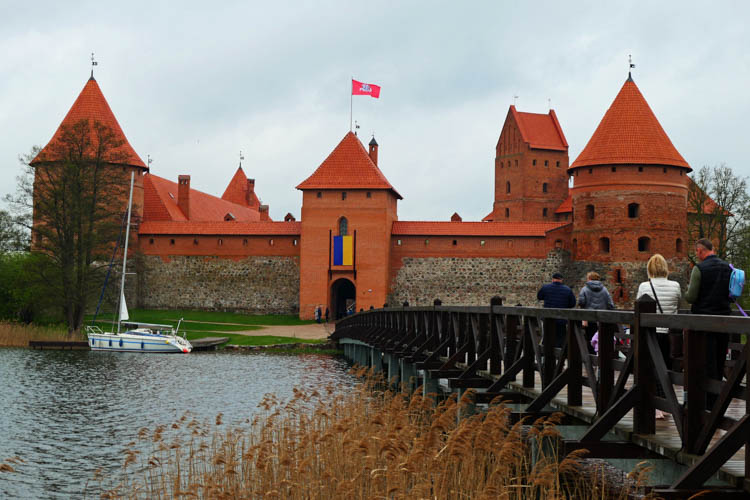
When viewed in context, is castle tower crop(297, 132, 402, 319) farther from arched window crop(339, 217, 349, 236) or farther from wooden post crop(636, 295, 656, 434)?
wooden post crop(636, 295, 656, 434)

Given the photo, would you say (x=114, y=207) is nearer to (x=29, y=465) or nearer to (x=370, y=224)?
(x=370, y=224)

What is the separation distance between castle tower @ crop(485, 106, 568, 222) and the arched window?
51.8 feet

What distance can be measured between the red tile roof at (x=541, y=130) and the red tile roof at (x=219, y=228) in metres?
17.8

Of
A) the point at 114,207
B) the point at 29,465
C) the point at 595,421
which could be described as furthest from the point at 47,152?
the point at 595,421

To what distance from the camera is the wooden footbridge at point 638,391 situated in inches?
142

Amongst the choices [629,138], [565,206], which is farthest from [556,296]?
[565,206]

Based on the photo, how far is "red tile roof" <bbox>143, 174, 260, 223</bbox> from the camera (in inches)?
1446

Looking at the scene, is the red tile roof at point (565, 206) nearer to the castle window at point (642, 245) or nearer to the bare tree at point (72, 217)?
the castle window at point (642, 245)

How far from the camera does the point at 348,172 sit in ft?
111

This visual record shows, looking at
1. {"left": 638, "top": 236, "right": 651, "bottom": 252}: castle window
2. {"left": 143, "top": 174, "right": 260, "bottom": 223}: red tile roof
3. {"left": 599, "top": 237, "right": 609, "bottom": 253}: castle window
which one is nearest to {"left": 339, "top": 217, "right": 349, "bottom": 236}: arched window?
{"left": 143, "top": 174, "right": 260, "bottom": 223}: red tile roof

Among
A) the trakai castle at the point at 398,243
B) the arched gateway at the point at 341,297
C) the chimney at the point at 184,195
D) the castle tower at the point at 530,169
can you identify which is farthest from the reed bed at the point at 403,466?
the castle tower at the point at 530,169

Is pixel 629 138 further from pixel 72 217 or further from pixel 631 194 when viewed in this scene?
pixel 72 217

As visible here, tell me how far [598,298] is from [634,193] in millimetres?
27105

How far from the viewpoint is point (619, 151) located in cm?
3328
